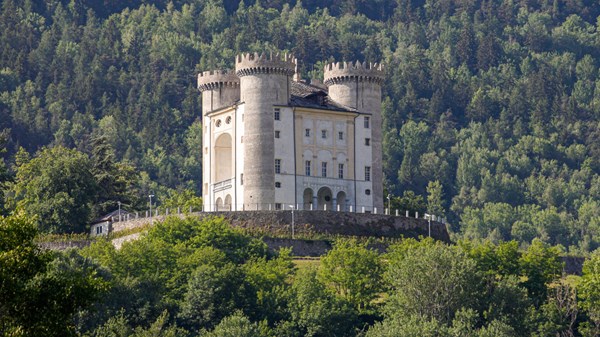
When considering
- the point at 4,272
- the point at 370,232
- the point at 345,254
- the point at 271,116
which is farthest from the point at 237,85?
the point at 4,272

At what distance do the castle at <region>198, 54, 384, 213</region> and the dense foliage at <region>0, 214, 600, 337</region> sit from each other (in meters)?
9.01

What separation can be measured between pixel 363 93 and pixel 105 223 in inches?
732

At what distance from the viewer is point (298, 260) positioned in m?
110

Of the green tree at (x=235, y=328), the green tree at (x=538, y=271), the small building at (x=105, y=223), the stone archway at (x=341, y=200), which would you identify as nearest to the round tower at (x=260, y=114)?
the stone archway at (x=341, y=200)

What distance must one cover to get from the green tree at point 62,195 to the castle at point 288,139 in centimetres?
784

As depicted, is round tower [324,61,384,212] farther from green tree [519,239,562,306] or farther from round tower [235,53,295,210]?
green tree [519,239,562,306]

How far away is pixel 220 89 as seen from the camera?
12212 cm

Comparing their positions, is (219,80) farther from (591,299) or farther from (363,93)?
(591,299)

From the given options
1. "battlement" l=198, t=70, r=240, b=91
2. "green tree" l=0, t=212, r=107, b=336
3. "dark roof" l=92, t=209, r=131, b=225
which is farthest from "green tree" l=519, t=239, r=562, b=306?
"green tree" l=0, t=212, r=107, b=336

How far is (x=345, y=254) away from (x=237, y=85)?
73.8 ft

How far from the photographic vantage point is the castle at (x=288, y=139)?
116 metres

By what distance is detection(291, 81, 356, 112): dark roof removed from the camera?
118625 millimetres

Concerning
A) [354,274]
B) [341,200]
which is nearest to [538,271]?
[354,274]

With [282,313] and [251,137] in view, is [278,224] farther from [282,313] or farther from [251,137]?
[282,313]
